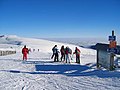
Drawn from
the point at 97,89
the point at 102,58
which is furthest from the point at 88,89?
the point at 102,58

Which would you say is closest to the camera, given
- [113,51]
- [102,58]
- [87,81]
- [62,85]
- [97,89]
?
[97,89]

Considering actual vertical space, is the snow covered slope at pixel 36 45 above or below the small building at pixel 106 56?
above

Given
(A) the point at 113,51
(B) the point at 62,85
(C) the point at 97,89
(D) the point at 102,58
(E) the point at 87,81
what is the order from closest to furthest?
1. (C) the point at 97,89
2. (B) the point at 62,85
3. (E) the point at 87,81
4. (A) the point at 113,51
5. (D) the point at 102,58

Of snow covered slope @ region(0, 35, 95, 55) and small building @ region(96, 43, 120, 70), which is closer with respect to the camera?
small building @ region(96, 43, 120, 70)

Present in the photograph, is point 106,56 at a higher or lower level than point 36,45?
lower

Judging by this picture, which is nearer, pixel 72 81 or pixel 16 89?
pixel 16 89

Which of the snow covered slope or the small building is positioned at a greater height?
the snow covered slope

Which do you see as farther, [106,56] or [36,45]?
[36,45]

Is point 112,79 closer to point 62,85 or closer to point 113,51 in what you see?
point 62,85

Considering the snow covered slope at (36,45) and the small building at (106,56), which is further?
the snow covered slope at (36,45)

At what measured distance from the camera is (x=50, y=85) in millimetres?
11242

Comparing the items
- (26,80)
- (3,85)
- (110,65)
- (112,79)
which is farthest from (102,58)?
(3,85)

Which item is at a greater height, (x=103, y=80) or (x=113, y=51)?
(x=113, y=51)

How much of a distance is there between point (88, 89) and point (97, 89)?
13.7 inches
